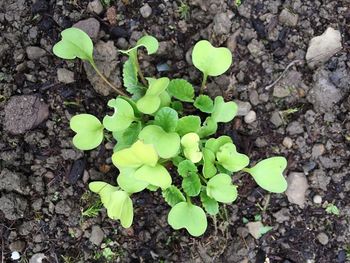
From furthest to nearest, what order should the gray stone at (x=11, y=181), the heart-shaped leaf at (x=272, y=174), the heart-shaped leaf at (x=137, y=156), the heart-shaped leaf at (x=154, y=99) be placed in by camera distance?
the gray stone at (x=11, y=181)
the heart-shaped leaf at (x=272, y=174)
the heart-shaped leaf at (x=154, y=99)
the heart-shaped leaf at (x=137, y=156)

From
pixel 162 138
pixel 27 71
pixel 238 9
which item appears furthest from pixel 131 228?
pixel 238 9

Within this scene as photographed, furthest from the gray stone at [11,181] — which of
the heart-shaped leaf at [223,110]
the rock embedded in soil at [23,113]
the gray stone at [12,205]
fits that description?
the heart-shaped leaf at [223,110]

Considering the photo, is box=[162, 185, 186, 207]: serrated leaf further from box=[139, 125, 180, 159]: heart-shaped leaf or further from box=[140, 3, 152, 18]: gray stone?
box=[140, 3, 152, 18]: gray stone

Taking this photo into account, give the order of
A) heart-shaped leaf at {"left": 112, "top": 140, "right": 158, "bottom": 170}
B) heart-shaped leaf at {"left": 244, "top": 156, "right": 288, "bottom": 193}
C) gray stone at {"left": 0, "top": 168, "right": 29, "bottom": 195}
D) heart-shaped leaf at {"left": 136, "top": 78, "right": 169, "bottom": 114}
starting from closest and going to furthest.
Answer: heart-shaped leaf at {"left": 112, "top": 140, "right": 158, "bottom": 170}, heart-shaped leaf at {"left": 136, "top": 78, "right": 169, "bottom": 114}, heart-shaped leaf at {"left": 244, "top": 156, "right": 288, "bottom": 193}, gray stone at {"left": 0, "top": 168, "right": 29, "bottom": 195}

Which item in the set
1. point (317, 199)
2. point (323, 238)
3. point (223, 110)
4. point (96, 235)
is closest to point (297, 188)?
point (317, 199)

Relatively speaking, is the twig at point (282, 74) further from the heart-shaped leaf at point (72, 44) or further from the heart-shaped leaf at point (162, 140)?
the heart-shaped leaf at point (72, 44)

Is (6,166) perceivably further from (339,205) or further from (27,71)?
(339,205)

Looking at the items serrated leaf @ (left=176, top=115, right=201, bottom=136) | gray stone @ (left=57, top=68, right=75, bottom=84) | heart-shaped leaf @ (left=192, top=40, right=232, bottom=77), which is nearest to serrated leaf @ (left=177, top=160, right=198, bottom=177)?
serrated leaf @ (left=176, top=115, right=201, bottom=136)

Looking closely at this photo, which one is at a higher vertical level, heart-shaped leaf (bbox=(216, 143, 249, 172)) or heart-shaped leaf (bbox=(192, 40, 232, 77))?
heart-shaped leaf (bbox=(192, 40, 232, 77))
